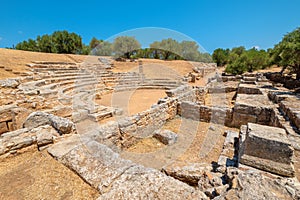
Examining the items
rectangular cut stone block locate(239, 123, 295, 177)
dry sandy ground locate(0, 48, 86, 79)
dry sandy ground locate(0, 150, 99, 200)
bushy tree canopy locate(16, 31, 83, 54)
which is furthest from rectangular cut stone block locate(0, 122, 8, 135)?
bushy tree canopy locate(16, 31, 83, 54)

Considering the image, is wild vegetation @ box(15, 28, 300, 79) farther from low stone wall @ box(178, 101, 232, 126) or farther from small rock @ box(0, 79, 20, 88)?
small rock @ box(0, 79, 20, 88)

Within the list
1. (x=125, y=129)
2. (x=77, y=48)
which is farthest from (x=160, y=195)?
(x=77, y=48)

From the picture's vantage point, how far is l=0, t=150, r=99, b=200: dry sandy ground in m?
1.91

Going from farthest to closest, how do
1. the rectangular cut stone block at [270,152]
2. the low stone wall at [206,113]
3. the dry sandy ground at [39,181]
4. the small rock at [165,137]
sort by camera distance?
1. the low stone wall at [206,113]
2. the small rock at [165,137]
3. the rectangular cut stone block at [270,152]
4. the dry sandy ground at [39,181]

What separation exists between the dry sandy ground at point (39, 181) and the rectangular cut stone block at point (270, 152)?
7.88ft

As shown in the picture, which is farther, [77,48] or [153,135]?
[77,48]

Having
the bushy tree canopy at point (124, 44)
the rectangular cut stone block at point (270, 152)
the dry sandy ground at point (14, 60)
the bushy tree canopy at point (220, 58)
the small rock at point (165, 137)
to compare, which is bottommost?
the small rock at point (165, 137)

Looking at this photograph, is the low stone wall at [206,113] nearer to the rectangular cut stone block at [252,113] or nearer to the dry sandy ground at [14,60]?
the rectangular cut stone block at [252,113]

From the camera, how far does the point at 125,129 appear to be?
4277 mm

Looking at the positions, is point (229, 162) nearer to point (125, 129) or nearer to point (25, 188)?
point (125, 129)

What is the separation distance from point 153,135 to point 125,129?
1299mm

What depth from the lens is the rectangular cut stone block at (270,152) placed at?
2.05m

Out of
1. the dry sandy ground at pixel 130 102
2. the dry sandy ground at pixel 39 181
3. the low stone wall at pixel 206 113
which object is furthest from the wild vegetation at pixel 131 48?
the dry sandy ground at pixel 39 181

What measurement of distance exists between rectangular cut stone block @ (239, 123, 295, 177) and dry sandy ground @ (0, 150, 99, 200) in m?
2.40
